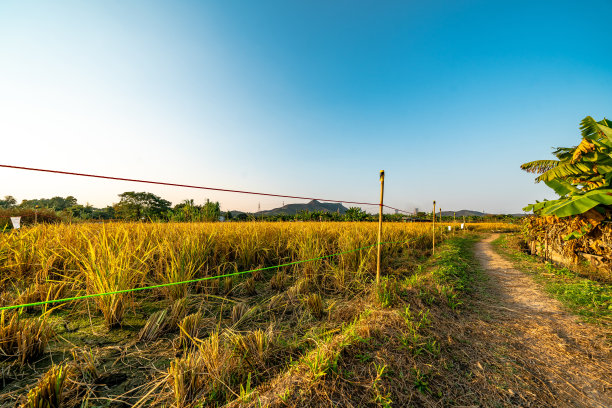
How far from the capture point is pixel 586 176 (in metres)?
5.77

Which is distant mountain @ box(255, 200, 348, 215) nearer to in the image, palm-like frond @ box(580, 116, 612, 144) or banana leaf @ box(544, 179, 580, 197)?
banana leaf @ box(544, 179, 580, 197)

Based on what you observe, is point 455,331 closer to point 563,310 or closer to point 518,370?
point 518,370

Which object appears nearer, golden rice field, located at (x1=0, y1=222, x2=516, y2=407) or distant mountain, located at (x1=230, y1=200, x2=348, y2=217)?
golden rice field, located at (x1=0, y1=222, x2=516, y2=407)

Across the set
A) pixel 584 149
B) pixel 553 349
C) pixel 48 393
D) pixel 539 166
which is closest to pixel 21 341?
pixel 48 393

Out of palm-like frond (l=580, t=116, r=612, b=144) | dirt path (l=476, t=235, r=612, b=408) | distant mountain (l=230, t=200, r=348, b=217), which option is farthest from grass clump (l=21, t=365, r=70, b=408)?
palm-like frond (l=580, t=116, r=612, b=144)

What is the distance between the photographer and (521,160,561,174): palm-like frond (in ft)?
24.5

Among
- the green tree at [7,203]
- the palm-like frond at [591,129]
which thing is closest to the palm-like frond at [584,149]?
the palm-like frond at [591,129]

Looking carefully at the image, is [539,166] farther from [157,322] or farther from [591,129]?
[157,322]

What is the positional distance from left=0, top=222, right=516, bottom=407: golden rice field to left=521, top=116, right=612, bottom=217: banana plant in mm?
4828

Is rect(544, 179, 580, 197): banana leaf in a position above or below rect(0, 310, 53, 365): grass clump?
above

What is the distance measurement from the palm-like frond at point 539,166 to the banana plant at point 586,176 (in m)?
1.26

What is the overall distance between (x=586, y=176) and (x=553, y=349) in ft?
22.9

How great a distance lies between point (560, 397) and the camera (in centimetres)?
145

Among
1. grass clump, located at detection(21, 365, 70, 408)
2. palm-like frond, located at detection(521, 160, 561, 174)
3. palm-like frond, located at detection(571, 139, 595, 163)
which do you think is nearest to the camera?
grass clump, located at detection(21, 365, 70, 408)
